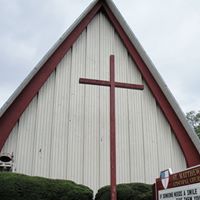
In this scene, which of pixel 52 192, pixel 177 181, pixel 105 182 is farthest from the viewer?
pixel 105 182

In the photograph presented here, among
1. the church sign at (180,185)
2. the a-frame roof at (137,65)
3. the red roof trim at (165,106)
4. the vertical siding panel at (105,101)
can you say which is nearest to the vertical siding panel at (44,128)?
the a-frame roof at (137,65)

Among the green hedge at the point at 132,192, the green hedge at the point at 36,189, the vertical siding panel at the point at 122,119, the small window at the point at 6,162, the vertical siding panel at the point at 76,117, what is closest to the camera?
the green hedge at the point at 36,189

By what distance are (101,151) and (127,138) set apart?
1145 mm

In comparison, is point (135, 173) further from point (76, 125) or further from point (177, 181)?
point (177, 181)

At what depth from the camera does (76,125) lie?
11.6 metres

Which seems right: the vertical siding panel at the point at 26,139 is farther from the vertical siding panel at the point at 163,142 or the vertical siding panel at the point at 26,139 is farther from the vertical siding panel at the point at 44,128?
the vertical siding panel at the point at 163,142

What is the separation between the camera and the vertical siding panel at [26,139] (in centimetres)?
1056

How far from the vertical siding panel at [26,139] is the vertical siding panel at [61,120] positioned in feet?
2.34

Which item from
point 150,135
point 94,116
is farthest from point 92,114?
point 150,135

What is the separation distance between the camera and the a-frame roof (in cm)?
1068

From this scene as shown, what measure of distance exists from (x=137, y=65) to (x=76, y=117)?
3.35 metres

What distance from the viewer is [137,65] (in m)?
13.0

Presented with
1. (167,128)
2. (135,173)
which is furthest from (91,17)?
(135,173)

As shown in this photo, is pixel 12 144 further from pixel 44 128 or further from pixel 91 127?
pixel 91 127
